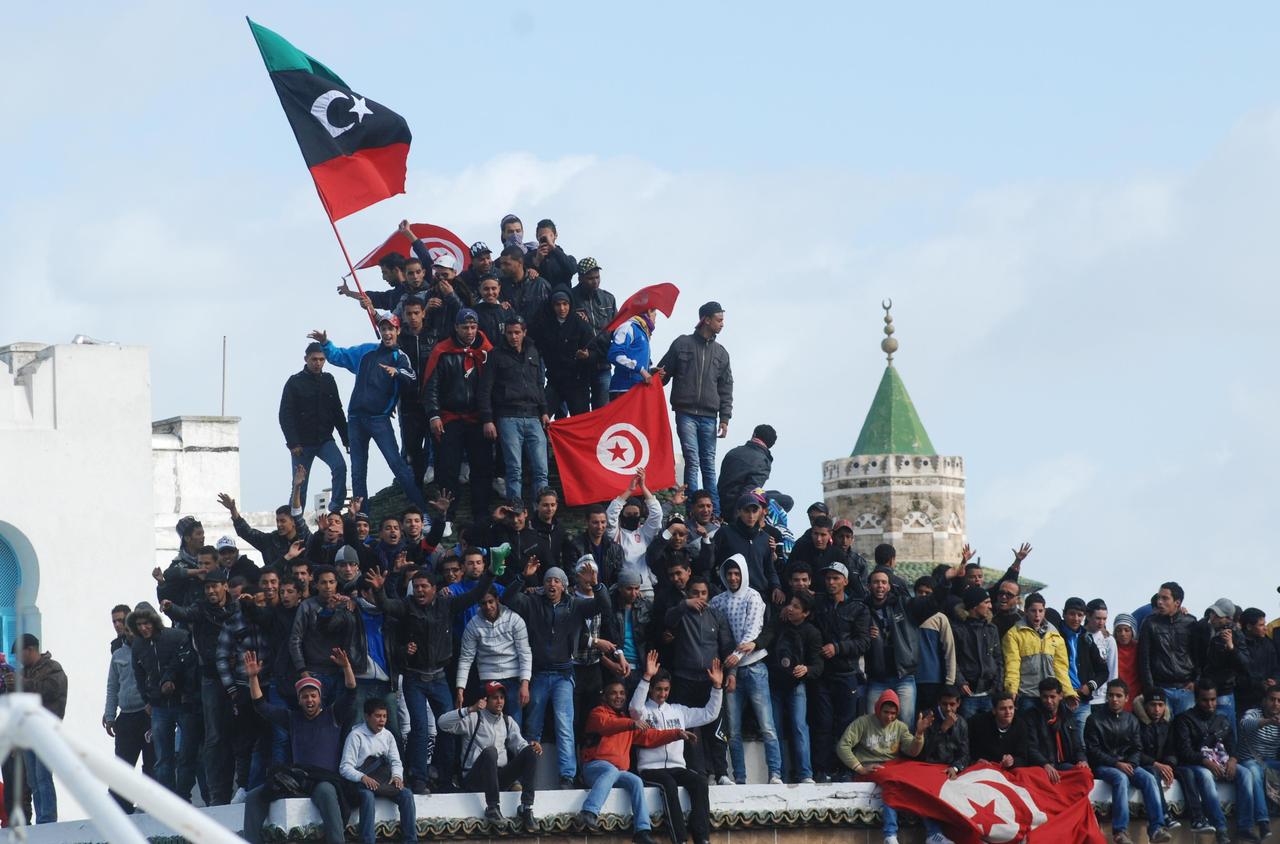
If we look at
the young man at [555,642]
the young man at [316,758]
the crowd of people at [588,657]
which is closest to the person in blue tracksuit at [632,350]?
the crowd of people at [588,657]

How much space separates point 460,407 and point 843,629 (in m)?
4.25

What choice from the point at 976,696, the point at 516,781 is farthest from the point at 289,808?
the point at 976,696

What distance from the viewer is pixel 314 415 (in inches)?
905

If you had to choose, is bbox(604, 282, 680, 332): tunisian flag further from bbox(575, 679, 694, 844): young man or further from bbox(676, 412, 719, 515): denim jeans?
bbox(575, 679, 694, 844): young man

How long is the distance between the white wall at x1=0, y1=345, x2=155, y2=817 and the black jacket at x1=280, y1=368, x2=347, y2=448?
9.61 meters

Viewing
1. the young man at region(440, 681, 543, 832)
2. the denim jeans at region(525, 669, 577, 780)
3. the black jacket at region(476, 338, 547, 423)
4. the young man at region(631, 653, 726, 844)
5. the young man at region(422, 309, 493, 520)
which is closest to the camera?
the young man at region(440, 681, 543, 832)

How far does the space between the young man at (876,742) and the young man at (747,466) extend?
3.07 m

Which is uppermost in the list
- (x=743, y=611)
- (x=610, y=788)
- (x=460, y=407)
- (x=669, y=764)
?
(x=460, y=407)

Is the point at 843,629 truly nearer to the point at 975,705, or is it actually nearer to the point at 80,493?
the point at 975,705

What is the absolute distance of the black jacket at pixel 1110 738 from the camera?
20797 mm

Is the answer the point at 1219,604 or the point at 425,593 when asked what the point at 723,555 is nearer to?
the point at 425,593

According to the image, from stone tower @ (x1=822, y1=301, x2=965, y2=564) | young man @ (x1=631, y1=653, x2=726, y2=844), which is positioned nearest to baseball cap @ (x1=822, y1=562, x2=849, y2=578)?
young man @ (x1=631, y1=653, x2=726, y2=844)

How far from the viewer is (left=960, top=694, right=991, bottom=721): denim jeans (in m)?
20.8

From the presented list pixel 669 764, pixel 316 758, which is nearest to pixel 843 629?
pixel 669 764
